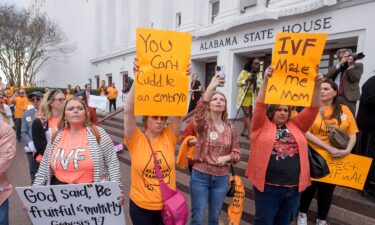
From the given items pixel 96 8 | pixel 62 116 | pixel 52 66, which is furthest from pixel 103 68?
pixel 62 116

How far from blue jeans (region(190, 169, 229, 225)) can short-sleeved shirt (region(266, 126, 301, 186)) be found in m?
0.56

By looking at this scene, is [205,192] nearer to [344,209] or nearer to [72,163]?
[72,163]

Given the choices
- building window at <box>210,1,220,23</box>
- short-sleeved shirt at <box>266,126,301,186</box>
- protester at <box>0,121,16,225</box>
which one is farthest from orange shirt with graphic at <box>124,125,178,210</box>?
building window at <box>210,1,220,23</box>

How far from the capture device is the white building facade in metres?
6.21

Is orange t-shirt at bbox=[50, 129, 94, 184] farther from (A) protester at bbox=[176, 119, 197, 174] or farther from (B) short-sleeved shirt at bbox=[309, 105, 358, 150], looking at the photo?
(B) short-sleeved shirt at bbox=[309, 105, 358, 150]

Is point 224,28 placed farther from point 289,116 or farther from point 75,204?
point 75,204

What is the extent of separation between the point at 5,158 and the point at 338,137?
3.34m

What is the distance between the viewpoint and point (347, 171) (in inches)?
112

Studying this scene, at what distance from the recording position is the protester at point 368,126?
3.20m

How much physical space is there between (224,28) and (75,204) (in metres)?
8.17

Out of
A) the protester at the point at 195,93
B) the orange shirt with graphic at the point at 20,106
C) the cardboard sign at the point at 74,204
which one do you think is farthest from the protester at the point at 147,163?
the orange shirt with graphic at the point at 20,106

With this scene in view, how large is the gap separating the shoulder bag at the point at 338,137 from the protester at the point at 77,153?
7.64 ft

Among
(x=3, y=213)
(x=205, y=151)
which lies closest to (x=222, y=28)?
(x=205, y=151)

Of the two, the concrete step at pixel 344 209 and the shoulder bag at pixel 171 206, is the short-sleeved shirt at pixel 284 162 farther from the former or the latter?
the concrete step at pixel 344 209
